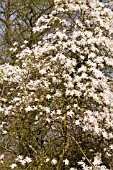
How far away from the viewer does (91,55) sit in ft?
22.8

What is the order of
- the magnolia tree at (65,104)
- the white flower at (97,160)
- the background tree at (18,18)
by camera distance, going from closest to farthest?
the white flower at (97,160) → the magnolia tree at (65,104) → the background tree at (18,18)

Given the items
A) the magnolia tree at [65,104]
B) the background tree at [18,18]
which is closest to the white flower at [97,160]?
the magnolia tree at [65,104]

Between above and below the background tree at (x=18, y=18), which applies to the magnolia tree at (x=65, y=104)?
below

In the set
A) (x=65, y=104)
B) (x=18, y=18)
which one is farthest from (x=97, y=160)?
(x=18, y=18)

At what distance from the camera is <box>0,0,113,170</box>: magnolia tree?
21.6ft

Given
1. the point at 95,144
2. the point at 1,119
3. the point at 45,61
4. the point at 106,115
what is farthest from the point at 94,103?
the point at 1,119

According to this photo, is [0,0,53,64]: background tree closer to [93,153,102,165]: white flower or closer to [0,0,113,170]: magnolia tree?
[0,0,113,170]: magnolia tree

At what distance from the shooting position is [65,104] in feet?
22.0

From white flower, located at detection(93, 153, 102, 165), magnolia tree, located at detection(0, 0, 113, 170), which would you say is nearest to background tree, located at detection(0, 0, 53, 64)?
magnolia tree, located at detection(0, 0, 113, 170)

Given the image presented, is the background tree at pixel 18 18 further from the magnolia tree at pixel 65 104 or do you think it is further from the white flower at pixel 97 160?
the white flower at pixel 97 160

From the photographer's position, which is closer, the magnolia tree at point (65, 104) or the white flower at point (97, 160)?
the white flower at point (97, 160)

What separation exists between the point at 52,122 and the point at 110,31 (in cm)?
230

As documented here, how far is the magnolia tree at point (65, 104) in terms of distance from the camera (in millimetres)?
6586

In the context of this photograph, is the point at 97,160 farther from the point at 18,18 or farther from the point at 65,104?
the point at 18,18
